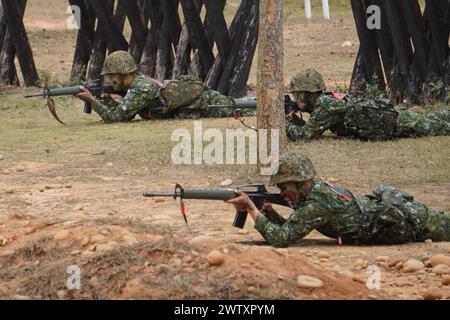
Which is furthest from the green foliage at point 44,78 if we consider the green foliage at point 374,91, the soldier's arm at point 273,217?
the soldier's arm at point 273,217

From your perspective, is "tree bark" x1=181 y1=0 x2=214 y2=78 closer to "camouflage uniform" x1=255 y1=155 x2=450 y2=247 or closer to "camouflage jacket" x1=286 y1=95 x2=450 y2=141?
"camouflage jacket" x1=286 y1=95 x2=450 y2=141

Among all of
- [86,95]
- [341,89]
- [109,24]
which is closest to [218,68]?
[341,89]

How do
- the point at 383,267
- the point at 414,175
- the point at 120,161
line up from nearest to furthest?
the point at 383,267 < the point at 414,175 < the point at 120,161

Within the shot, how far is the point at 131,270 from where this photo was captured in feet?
24.8

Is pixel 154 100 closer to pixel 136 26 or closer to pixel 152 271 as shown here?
pixel 136 26

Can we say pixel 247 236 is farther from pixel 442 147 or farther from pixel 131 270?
pixel 442 147

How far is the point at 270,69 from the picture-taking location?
11773mm

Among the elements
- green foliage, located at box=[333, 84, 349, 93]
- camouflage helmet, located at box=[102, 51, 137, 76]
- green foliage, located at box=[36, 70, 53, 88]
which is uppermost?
camouflage helmet, located at box=[102, 51, 137, 76]

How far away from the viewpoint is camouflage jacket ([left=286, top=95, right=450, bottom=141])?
13.5m

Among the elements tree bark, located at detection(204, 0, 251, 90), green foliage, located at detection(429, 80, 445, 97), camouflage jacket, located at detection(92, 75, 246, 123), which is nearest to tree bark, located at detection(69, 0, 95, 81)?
tree bark, located at detection(204, 0, 251, 90)

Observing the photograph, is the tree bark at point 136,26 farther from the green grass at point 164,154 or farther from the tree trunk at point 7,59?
the green grass at point 164,154

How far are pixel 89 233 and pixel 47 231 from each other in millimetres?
587
